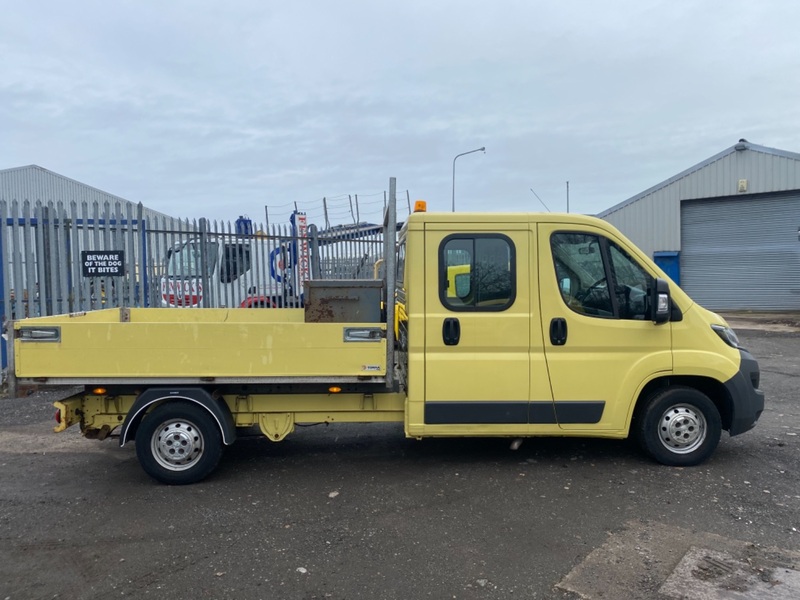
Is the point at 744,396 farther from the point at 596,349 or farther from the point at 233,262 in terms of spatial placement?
the point at 233,262

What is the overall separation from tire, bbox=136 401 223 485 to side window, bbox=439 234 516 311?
7.63 feet

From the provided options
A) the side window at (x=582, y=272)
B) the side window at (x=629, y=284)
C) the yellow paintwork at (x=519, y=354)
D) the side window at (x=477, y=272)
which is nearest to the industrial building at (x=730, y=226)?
the side window at (x=629, y=284)

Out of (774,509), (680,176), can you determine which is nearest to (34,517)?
(774,509)

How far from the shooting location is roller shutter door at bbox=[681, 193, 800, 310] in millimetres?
21531

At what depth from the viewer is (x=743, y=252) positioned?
73.2 ft

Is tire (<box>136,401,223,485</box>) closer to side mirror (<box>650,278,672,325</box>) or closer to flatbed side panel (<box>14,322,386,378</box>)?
flatbed side panel (<box>14,322,386,378</box>)

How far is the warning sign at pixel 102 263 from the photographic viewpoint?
9.72 meters

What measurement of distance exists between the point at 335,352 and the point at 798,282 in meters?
21.6

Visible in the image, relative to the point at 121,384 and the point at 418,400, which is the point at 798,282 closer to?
the point at 418,400

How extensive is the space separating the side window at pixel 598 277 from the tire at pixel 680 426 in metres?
0.79

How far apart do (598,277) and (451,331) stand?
139cm

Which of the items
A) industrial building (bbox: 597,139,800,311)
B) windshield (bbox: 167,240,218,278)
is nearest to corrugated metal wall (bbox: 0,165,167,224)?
industrial building (bbox: 597,139,800,311)

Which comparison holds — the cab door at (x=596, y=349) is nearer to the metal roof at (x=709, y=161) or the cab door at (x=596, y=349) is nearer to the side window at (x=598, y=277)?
the side window at (x=598, y=277)

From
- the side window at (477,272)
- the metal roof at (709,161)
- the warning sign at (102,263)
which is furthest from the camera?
the metal roof at (709,161)
